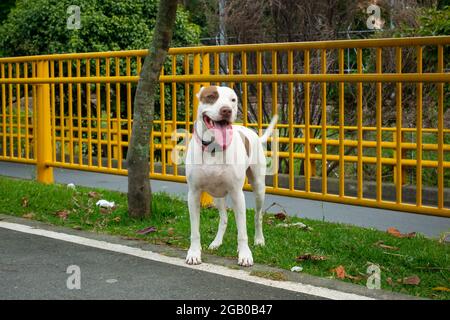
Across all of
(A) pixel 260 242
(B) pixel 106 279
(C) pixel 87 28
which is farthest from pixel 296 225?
(C) pixel 87 28

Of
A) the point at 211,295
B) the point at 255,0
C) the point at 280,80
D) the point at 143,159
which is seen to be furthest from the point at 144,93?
the point at 255,0

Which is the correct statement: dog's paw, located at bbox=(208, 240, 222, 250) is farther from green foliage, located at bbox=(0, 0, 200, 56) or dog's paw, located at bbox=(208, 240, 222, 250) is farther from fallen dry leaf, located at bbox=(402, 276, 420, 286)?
green foliage, located at bbox=(0, 0, 200, 56)

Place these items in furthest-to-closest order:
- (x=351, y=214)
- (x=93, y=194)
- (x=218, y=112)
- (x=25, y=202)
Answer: (x=93, y=194) < (x=351, y=214) < (x=25, y=202) < (x=218, y=112)

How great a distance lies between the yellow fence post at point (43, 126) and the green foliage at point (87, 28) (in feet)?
10.3

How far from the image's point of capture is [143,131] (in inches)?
274

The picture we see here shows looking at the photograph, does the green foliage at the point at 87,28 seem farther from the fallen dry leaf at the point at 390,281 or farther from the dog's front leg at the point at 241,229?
the fallen dry leaf at the point at 390,281

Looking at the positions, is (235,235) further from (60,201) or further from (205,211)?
(60,201)

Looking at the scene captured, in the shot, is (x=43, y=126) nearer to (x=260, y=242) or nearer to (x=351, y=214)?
(x=351, y=214)

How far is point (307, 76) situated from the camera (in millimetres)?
6391

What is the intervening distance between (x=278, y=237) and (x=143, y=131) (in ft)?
5.09

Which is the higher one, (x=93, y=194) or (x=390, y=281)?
(x=93, y=194)

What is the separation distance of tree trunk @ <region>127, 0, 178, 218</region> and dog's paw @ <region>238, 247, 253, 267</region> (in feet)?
5.51

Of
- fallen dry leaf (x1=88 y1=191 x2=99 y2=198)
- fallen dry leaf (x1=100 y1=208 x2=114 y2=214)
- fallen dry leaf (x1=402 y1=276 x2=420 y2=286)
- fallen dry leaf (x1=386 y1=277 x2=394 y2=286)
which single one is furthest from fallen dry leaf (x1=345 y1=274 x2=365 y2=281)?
fallen dry leaf (x1=88 y1=191 x2=99 y2=198)

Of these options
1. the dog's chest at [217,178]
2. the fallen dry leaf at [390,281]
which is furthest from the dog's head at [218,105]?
the fallen dry leaf at [390,281]
